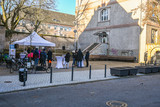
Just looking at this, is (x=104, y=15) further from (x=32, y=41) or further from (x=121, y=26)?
(x=32, y=41)

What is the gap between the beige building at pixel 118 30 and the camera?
25675 millimetres

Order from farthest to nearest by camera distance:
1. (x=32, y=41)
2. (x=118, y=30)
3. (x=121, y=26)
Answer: (x=118, y=30)
(x=121, y=26)
(x=32, y=41)

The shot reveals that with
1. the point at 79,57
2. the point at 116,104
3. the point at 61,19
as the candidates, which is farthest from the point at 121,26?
the point at 61,19

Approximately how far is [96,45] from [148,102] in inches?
973

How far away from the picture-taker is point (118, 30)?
2892 centimetres

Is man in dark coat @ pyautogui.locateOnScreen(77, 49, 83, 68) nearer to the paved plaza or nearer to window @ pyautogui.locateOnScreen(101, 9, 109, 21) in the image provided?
the paved plaza

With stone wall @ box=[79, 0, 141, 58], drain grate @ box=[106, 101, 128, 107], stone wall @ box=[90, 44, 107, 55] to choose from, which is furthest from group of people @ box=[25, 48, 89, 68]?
stone wall @ box=[79, 0, 141, 58]

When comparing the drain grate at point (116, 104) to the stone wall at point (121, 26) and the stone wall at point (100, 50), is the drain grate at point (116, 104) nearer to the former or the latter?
the stone wall at point (121, 26)

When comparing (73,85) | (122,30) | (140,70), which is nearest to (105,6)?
(122,30)

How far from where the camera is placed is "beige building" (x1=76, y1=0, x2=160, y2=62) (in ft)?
84.2

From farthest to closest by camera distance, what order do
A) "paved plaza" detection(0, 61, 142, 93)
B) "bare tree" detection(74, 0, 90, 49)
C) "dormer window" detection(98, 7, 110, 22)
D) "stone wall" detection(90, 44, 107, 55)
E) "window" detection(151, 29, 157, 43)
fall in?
"bare tree" detection(74, 0, 90, 49)
"dormer window" detection(98, 7, 110, 22)
"stone wall" detection(90, 44, 107, 55)
"window" detection(151, 29, 157, 43)
"paved plaza" detection(0, 61, 142, 93)

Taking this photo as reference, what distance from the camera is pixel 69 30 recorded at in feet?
223

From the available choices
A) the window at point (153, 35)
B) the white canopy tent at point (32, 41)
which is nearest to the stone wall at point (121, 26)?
the window at point (153, 35)

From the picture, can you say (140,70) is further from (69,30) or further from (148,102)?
(69,30)
